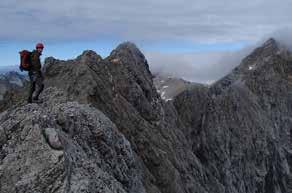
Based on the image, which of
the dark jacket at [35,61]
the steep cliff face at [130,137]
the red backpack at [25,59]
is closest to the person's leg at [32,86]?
the dark jacket at [35,61]

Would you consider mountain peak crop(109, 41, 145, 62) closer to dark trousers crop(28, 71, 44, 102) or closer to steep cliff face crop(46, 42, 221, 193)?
steep cliff face crop(46, 42, 221, 193)

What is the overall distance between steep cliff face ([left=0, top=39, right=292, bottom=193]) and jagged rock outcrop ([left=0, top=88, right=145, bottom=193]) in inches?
2.0

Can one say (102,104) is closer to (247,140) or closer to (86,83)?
(86,83)

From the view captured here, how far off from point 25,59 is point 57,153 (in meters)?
7.86

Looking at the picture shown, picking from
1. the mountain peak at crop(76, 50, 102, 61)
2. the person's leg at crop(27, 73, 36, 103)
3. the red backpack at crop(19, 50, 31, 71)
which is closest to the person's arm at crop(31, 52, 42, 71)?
the red backpack at crop(19, 50, 31, 71)

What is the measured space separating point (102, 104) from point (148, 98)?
19044 millimetres

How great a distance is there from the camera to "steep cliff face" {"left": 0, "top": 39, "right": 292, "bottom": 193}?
25531 mm

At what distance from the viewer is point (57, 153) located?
24.8 meters

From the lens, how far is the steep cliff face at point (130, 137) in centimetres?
2553

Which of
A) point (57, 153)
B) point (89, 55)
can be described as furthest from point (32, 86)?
point (89, 55)

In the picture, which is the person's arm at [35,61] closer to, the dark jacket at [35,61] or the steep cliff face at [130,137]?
the dark jacket at [35,61]

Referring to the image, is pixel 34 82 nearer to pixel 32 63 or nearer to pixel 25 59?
pixel 32 63

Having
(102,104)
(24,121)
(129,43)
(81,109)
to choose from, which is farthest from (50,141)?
(129,43)

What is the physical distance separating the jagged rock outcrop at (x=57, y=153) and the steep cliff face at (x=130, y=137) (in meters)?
0.05
